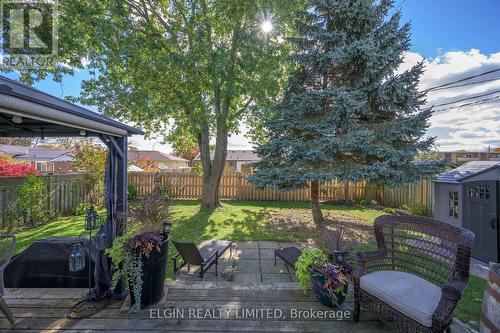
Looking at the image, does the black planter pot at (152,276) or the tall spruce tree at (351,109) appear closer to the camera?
the black planter pot at (152,276)

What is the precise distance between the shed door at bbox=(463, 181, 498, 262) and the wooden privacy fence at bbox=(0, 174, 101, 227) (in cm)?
824

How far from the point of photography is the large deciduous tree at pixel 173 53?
6.53m

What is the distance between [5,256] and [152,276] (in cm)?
168

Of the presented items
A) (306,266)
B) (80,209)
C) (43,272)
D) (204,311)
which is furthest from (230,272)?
(80,209)

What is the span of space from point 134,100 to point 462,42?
11.5 metres

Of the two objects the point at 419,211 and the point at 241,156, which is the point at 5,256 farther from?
the point at 241,156

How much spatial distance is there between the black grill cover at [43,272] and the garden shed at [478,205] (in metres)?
6.53

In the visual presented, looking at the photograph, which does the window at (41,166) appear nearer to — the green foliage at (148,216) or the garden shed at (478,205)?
the green foliage at (148,216)

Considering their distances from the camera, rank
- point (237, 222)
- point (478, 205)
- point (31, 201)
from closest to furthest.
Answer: point (478, 205), point (31, 201), point (237, 222)

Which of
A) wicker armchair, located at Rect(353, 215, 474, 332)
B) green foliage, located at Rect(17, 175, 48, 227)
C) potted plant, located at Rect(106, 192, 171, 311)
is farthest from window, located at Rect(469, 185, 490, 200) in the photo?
green foliage, located at Rect(17, 175, 48, 227)

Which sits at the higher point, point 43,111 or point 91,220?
point 43,111

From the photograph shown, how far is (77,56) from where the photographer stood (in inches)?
280

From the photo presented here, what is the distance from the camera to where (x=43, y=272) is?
3.14 m

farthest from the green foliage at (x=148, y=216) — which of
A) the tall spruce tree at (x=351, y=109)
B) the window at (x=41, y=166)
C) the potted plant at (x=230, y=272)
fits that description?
the window at (x=41, y=166)
